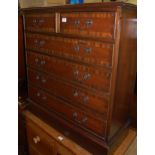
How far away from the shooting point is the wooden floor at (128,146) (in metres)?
1.26

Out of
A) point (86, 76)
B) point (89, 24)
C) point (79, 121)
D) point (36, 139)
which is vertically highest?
point (89, 24)

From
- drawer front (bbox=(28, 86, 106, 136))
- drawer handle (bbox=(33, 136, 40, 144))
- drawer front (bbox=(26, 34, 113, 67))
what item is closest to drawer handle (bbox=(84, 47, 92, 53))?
drawer front (bbox=(26, 34, 113, 67))

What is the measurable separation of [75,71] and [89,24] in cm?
34

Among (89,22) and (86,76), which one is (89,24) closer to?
(89,22)

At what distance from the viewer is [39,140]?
158 cm

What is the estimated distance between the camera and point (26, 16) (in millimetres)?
1477

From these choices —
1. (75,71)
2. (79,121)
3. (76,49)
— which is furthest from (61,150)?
(76,49)

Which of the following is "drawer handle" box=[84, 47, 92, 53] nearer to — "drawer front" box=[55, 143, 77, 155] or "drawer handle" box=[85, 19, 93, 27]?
"drawer handle" box=[85, 19, 93, 27]

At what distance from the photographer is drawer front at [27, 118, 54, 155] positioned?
1455 millimetres

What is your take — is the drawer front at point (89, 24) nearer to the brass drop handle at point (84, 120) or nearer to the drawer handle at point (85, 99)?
the drawer handle at point (85, 99)

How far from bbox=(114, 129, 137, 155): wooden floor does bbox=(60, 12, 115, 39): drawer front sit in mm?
858

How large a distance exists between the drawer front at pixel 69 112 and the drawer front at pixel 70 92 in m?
0.06

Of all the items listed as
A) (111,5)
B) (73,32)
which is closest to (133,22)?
(111,5)
